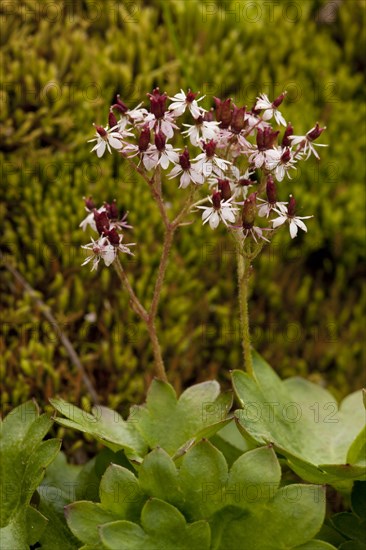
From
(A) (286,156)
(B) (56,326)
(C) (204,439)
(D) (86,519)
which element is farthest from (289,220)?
(B) (56,326)

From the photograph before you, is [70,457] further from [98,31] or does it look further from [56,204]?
[98,31]

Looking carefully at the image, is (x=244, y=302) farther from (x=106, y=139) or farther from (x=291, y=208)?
(x=106, y=139)

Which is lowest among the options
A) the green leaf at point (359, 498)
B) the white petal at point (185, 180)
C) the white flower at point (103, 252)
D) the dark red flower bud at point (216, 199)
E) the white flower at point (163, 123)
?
the green leaf at point (359, 498)

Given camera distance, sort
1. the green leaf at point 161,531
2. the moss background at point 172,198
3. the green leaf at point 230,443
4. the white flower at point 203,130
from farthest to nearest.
A: the moss background at point 172,198, the green leaf at point 230,443, the white flower at point 203,130, the green leaf at point 161,531

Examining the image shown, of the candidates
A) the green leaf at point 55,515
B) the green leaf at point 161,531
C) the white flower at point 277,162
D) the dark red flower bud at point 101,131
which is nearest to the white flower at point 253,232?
the white flower at point 277,162

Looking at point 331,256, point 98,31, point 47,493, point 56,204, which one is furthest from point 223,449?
point 98,31

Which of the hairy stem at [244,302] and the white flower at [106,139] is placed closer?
the white flower at [106,139]

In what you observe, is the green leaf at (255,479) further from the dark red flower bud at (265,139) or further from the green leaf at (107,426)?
the dark red flower bud at (265,139)

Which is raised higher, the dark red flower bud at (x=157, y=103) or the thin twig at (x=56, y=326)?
the dark red flower bud at (x=157, y=103)
